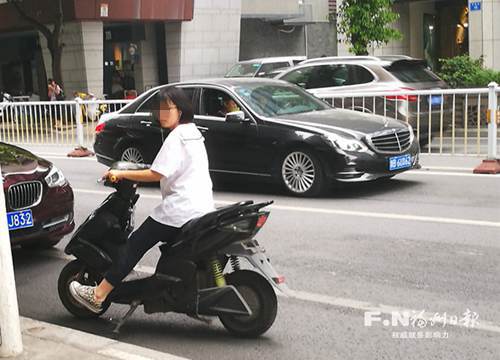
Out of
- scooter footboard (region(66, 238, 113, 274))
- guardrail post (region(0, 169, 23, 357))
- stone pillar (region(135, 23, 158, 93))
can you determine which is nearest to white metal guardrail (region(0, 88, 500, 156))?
scooter footboard (region(66, 238, 113, 274))

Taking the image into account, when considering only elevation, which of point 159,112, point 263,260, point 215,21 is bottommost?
point 263,260

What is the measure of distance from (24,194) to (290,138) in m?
3.87

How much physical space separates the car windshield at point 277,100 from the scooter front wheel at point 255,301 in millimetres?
5321

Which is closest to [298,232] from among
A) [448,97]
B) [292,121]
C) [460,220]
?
[460,220]

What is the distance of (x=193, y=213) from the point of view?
15.9 feet

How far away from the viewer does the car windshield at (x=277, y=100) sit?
10125 mm

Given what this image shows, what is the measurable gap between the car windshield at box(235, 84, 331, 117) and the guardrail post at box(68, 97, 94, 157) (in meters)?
6.17

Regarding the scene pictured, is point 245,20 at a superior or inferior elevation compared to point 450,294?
superior

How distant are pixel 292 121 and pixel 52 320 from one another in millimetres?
5032

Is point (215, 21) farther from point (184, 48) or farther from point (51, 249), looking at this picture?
point (51, 249)

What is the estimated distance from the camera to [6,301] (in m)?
4.48

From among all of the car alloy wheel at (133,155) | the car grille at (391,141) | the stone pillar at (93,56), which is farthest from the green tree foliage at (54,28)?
the car grille at (391,141)

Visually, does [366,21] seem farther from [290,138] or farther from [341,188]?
[290,138]

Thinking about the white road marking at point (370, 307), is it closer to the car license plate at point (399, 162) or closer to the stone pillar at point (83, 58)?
the car license plate at point (399, 162)
